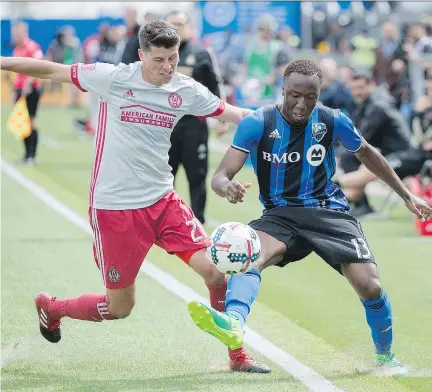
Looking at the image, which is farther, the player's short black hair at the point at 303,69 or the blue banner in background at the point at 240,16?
the blue banner in background at the point at 240,16

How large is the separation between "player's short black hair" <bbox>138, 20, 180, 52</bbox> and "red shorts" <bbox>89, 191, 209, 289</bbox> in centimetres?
101

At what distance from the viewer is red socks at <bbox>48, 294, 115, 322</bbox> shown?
7.25 meters

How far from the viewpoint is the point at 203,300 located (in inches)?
365

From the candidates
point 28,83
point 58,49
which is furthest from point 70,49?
point 28,83

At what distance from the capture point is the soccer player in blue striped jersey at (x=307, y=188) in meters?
6.76

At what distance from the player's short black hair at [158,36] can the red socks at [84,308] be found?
1692 millimetres

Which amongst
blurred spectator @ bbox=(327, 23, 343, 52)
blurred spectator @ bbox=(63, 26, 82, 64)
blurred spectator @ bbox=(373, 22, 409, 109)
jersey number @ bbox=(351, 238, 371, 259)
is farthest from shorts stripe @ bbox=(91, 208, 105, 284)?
blurred spectator @ bbox=(63, 26, 82, 64)

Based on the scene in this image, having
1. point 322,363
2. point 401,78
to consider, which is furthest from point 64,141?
point 322,363

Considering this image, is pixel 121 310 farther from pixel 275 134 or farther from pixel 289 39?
pixel 289 39

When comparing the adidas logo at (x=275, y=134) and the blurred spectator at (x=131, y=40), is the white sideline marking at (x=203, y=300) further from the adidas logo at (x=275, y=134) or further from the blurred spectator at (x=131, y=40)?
the blurred spectator at (x=131, y=40)

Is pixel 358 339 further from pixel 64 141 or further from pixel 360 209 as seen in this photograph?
pixel 64 141

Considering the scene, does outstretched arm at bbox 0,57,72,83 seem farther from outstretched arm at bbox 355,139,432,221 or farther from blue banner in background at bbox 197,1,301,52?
blue banner in background at bbox 197,1,301,52

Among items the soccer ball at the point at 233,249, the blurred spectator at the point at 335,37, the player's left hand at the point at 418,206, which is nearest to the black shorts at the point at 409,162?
the player's left hand at the point at 418,206

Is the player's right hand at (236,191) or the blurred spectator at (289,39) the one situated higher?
the player's right hand at (236,191)
